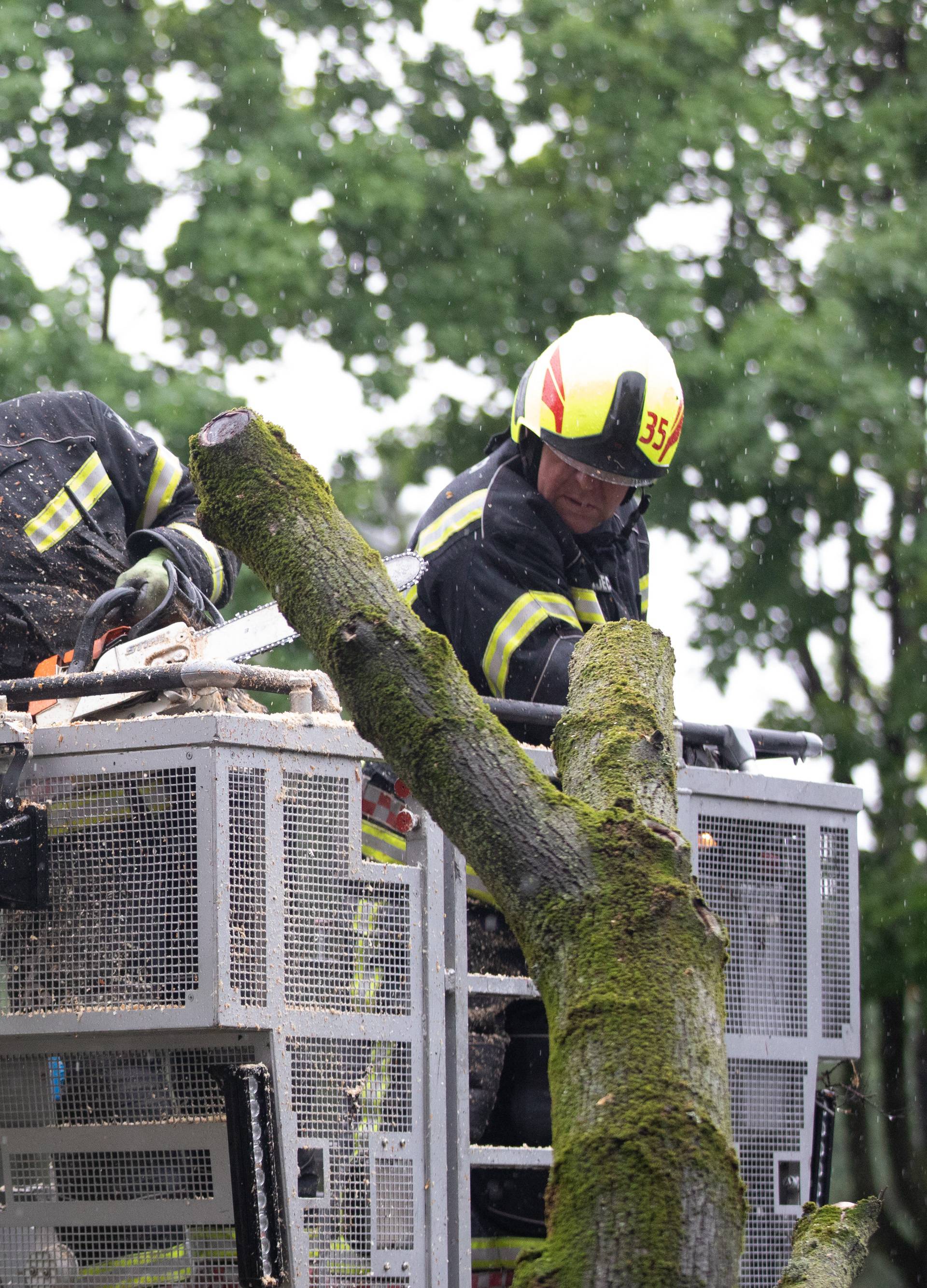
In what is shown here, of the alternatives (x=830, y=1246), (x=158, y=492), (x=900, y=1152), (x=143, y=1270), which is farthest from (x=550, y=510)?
(x=900, y=1152)

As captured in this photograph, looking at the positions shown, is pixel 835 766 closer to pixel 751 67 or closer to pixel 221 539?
pixel 751 67

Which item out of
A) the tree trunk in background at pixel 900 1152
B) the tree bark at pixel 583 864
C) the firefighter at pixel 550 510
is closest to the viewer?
the tree bark at pixel 583 864

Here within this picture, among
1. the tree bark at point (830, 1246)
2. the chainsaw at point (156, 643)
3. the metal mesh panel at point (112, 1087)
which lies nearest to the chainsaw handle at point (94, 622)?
the chainsaw at point (156, 643)

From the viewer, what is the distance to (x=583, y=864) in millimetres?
2053

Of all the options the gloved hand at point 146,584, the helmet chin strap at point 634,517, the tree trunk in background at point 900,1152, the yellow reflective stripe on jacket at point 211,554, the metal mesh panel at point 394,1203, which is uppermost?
the helmet chin strap at point 634,517

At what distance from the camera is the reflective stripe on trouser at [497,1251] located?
3.74 metres

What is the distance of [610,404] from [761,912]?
1.29 meters

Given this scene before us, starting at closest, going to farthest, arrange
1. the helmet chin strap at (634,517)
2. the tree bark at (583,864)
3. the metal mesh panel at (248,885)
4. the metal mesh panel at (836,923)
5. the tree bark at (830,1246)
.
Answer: the tree bark at (583,864), the tree bark at (830,1246), the metal mesh panel at (248,885), the metal mesh panel at (836,923), the helmet chin strap at (634,517)

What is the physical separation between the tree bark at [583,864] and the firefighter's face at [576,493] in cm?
199

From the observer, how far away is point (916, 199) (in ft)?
34.7

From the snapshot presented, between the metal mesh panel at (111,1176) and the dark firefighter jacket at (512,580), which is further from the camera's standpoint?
the dark firefighter jacket at (512,580)

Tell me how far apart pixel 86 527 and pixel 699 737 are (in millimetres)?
1568

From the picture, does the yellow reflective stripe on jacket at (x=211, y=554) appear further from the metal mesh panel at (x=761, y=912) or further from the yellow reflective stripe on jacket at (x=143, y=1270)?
the yellow reflective stripe on jacket at (x=143, y=1270)

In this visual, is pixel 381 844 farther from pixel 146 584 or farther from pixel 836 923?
pixel 836 923
